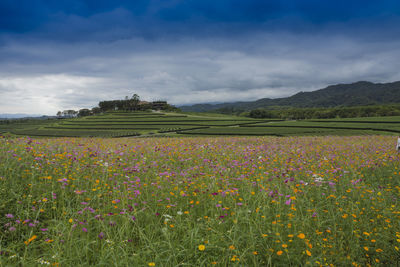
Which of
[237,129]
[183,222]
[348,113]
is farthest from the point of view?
[348,113]

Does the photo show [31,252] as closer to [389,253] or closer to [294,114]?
[389,253]

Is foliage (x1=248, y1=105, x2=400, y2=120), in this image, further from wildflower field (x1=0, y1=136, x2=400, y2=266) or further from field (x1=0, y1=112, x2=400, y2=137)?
wildflower field (x1=0, y1=136, x2=400, y2=266)

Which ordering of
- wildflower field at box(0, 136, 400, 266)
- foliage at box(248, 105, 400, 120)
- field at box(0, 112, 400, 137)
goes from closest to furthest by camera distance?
wildflower field at box(0, 136, 400, 266) < field at box(0, 112, 400, 137) < foliage at box(248, 105, 400, 120)

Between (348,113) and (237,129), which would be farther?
(348,113)

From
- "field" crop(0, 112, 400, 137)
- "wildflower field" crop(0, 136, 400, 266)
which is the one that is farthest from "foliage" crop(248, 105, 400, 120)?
"wildflower field" crop(0, 136, 400, 266)

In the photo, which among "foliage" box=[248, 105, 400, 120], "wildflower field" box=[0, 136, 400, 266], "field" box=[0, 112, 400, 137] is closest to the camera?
"wildflower field" box=[0, 136, 400, 266]

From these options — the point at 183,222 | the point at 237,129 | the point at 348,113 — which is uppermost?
the point at 183,222

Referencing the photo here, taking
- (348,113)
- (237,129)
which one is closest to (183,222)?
(237,129)

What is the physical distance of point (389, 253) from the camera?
368 centimetres

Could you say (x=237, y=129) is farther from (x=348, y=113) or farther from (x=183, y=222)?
(x=348, y=113)

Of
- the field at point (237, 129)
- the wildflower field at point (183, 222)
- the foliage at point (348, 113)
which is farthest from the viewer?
the foliage at point (348, 113)

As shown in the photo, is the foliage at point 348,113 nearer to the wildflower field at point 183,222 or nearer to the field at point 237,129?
the field at point 237,129

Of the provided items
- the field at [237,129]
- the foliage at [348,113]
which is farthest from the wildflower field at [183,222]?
the foliage at [348,113]

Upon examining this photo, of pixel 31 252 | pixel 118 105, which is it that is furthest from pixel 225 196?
pixel 118 105
